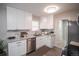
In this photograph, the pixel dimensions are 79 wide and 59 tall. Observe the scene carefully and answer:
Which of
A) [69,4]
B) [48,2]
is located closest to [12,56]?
[48,2]

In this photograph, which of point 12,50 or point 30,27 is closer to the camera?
point 12,50

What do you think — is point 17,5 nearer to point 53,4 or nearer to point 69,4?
point 53,4

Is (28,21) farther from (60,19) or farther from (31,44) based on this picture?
(60,19)

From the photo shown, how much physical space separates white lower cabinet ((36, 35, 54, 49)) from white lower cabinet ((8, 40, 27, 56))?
31 cm

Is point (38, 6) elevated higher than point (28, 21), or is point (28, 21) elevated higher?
point (38, 6)

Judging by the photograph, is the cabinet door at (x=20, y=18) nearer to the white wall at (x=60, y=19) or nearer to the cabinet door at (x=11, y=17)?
the cabinet door at (x=11, y=17)

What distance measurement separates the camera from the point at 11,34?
2074 millimetres

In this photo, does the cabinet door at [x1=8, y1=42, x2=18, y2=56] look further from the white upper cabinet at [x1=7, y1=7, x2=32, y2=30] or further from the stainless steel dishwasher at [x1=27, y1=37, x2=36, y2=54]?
the white upper cabinet at [x1=7, y1=7, x2=32, y2=30]

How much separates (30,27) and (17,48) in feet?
1.79

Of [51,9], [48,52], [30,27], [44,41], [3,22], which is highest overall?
[51,9]

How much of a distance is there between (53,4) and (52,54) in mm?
1059

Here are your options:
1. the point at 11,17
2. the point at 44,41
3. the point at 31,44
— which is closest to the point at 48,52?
the point at 44,41

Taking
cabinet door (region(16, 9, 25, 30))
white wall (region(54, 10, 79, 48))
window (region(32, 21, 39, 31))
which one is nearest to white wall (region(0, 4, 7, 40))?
cabinet door (region(16, 9, 25, 30))

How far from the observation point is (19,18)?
6.60ft
